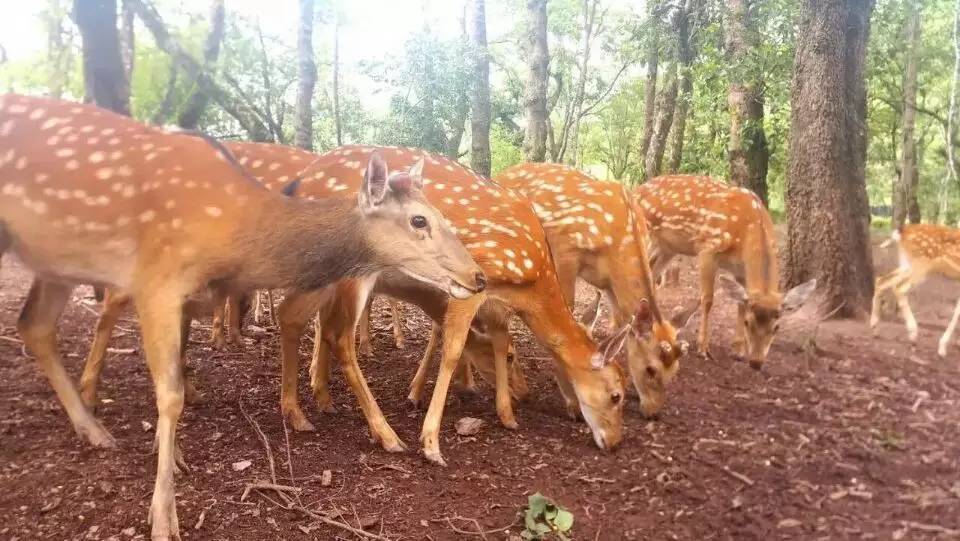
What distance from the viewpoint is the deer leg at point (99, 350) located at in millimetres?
3432

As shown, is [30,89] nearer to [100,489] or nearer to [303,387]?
[303,387]

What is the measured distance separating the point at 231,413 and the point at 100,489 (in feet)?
3.31

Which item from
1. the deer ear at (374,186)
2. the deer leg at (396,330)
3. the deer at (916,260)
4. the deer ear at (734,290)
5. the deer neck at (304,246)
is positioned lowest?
the deer leg at (396,330)

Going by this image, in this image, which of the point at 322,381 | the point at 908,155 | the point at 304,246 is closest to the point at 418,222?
the point at 304,246

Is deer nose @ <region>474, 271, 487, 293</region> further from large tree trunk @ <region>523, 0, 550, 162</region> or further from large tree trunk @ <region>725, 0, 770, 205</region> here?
large tree trunk @ <region>523, 0, 550, 162</region>

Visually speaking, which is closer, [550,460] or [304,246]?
[304,246]

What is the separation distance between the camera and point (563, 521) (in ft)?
8.48

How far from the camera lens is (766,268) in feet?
17.0

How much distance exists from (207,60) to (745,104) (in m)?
5.95

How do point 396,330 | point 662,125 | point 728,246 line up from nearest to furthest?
point 396,330 → point 728,246 → point 662,125

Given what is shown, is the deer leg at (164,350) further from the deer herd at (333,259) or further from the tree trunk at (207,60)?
the tree trunk at (207,60)

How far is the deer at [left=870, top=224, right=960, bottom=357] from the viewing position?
186 inches

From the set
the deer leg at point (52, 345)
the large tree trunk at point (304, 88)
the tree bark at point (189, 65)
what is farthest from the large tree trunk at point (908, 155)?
the deer leg at point (52, 345)

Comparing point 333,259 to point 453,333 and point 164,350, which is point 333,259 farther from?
point 453,333
